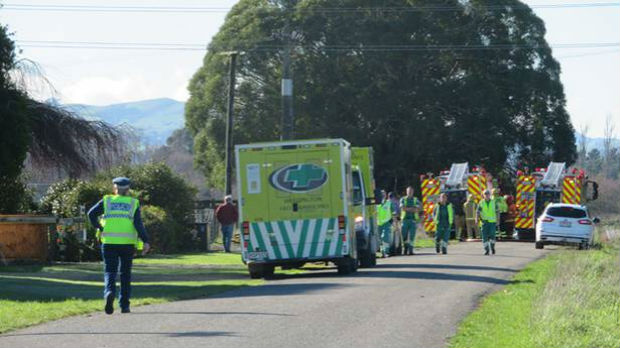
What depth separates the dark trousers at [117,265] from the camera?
16656 mm

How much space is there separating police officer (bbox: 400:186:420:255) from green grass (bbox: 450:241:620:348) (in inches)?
345

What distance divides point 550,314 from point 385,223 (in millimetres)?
17800

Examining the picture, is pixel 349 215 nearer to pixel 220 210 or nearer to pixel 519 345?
pixel 519 345

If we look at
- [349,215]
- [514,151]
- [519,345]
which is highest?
[514,151]

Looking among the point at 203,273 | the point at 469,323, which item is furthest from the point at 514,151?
the point at 469,323

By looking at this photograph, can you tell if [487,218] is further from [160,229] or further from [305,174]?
[305,174]

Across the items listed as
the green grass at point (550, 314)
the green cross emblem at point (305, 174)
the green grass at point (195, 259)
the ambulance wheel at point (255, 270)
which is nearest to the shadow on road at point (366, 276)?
the ambulance wheel at point (255, 270)

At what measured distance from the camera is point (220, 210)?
39.5 metres

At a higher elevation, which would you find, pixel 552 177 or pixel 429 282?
pixel 552 177

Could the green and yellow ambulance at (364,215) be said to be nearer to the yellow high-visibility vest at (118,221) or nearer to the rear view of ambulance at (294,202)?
the rear view of ambulance at (294,202)

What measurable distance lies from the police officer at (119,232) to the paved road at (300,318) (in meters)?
0.51

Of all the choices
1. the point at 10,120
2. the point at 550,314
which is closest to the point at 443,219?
the point at 10,120

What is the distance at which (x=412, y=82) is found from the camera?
5822 centimetres

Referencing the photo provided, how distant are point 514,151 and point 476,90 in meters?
3.70
